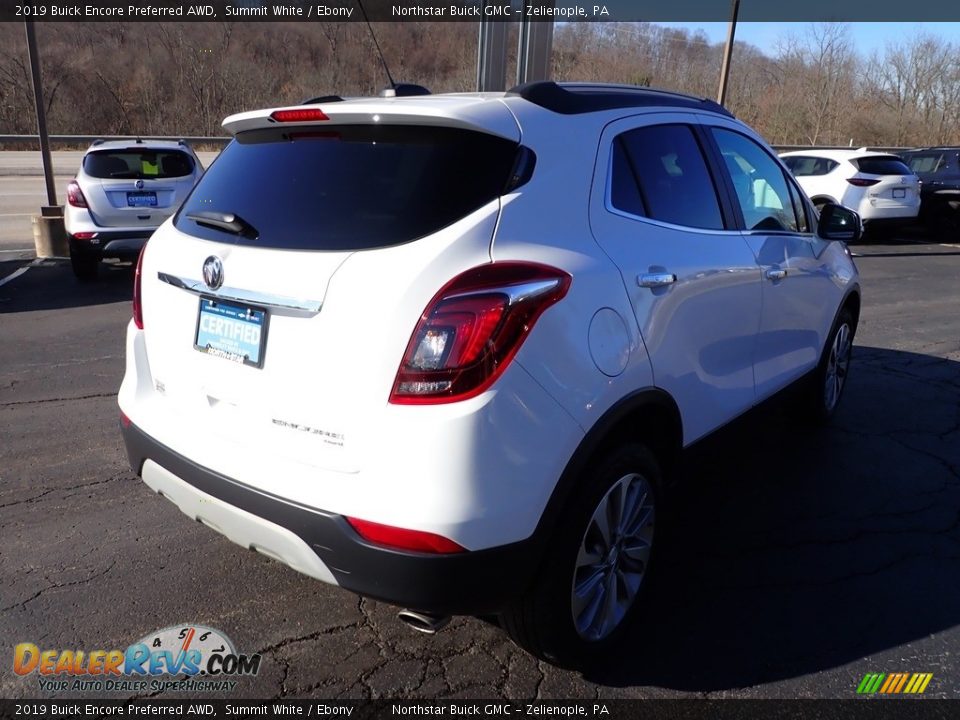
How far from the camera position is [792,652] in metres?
2.79

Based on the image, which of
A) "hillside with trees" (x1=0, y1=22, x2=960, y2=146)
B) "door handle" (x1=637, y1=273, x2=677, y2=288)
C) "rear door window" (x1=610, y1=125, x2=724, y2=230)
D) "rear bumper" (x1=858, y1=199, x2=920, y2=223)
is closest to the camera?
"door handle" (x1=637, y1=273, x2=677, y2=288)

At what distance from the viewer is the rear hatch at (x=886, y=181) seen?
14695 millimetres

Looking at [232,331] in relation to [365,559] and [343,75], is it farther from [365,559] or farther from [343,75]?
[343,75]

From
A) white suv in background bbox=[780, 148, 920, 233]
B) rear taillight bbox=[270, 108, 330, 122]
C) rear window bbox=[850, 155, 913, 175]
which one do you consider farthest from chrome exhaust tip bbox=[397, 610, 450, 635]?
rear window bbox=[850, 155, 913, 175]

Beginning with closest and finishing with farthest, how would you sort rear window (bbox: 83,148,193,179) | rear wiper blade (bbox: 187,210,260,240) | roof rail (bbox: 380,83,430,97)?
rear wiper blade (bbox: 187,210,260,240), roof rail (bbox: 380,83,430,97), rear window (bbox: 83,148,193,179)

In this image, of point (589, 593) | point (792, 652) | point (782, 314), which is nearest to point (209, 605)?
point (589, 593)

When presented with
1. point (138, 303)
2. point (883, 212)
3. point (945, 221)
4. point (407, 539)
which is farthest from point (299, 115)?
point (945, 221)

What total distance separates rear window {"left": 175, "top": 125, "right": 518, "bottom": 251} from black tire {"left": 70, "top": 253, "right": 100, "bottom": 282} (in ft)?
24.6

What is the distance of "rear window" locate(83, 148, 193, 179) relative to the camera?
9.16 metres

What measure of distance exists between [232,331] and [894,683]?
8.30ft

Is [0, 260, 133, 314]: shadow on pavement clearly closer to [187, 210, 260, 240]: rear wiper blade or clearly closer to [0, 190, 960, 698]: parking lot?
[0, 190, 960, 698]: parking lot

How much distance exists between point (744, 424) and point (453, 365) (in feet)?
6.74

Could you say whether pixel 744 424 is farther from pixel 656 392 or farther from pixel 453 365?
pixel 453 365

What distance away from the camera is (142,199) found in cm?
913
